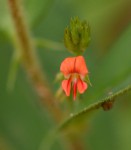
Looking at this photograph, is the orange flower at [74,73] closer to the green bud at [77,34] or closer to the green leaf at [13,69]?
the green bud at [77,34]

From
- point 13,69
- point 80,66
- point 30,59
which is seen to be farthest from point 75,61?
point 13,69

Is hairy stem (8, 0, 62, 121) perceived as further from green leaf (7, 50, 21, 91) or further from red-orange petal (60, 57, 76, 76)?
red-orange petal (60, 57, 76, 76)

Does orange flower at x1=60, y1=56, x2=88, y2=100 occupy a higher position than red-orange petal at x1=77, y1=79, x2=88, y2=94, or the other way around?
orange flower at x1=60, y1=56, x2=88, y2=100

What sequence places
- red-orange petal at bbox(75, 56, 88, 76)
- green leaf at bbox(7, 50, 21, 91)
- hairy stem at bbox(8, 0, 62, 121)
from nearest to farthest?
red-orange petal at bbox(75, 56, 88, 76) → hairy stem at bbox(8, 0, 62, 121) → green leaf at bbox(7, 50, 21, 91)

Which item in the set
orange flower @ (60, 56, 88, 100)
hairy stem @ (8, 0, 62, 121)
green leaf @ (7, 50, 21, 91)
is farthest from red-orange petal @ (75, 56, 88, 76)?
green leaf @ (7, 50, 21, 91)

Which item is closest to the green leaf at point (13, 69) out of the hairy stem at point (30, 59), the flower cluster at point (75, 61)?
the hairy stem at point (30, 59)
